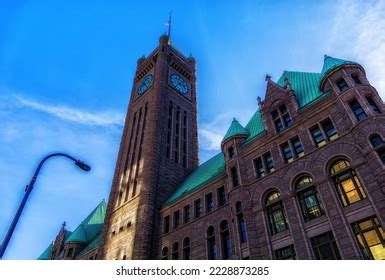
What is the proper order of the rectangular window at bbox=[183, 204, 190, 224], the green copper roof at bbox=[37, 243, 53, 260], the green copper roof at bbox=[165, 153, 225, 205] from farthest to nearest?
the green copper roof at bbox=[37, 243, 53, 260]
the green copper roof at bbox=[165, 153, 225, 205]
the rectangular window at bbox=[183, 204, 190, 224]

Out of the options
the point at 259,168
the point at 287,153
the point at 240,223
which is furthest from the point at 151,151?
the point at 287,153

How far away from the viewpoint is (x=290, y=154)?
26391 mm

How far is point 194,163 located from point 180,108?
11.7 metres

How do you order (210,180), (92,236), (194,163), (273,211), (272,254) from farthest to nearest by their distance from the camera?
(92,236) < (194,163) < (210,180) < (273,211) < (272,254)

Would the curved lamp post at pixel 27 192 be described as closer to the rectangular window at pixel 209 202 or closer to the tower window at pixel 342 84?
the rectangular window at pixel 209 202

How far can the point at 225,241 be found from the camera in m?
29.5

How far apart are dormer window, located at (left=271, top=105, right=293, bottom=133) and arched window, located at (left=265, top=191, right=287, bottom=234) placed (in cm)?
626

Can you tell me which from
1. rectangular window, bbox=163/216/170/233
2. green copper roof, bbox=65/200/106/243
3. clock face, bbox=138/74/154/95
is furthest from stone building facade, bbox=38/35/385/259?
clock face, bbox=138/74/154/95

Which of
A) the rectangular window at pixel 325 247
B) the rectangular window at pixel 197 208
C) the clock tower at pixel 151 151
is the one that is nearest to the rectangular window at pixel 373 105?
the rectangular window at pixel 325 247

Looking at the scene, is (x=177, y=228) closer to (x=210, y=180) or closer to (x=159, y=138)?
(x=210, y=180)

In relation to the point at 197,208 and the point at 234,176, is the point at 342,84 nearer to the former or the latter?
the point at 234,176

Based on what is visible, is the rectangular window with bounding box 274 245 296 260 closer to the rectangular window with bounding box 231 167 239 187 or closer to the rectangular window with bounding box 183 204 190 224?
the rectangular window with bounding box 231 167 239 187

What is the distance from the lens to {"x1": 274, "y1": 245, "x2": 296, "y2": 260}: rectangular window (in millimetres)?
22158
